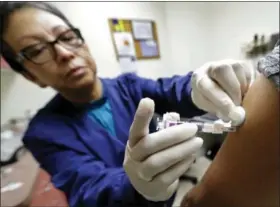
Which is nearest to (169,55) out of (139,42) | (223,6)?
(139,42)

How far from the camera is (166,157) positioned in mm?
353

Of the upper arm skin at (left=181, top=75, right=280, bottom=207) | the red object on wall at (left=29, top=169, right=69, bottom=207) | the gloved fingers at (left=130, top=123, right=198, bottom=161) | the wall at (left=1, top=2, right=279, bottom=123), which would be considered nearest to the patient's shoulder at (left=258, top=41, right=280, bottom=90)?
the upper arm skin at (left=181, top=75, right=280, bottom=207)

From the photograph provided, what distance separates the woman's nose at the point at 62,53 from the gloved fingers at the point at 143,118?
350mm

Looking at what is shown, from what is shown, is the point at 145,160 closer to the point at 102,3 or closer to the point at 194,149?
the point at 194,149

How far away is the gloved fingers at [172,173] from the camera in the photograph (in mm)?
365

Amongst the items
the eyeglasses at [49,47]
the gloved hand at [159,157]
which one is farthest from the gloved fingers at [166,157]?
the eyeglasses at [49,47]

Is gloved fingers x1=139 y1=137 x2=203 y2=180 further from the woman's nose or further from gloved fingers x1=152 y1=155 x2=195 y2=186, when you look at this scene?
the woman's nose

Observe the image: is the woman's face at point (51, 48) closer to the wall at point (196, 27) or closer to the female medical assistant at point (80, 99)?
the female medical assistant at point (80, 99)

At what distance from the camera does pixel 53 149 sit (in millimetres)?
611

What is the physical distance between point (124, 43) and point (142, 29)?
6 cm

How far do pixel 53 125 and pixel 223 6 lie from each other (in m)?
0.56

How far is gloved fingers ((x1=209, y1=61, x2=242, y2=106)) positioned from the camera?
396 mm

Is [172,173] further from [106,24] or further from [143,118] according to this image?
[106,24]

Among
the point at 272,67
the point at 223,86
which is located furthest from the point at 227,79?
the point at 272,67
